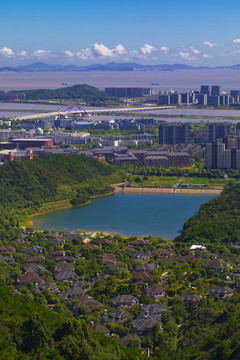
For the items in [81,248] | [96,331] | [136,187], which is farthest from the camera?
[136,187]

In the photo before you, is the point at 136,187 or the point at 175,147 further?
the point at 175,147

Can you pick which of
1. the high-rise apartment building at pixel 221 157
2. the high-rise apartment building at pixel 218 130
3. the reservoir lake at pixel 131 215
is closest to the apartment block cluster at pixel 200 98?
the high-rise apartment building at pixel 218 130

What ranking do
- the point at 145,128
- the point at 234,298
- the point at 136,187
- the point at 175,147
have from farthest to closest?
the point at 145,128
the point at 175,147
the point at 136,187
the point at 234,298

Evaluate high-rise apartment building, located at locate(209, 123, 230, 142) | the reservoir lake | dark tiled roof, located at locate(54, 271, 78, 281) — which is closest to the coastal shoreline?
the reservoir lake

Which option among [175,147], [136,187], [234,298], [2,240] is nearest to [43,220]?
[2,240]

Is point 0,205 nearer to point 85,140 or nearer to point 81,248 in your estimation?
point 81,248

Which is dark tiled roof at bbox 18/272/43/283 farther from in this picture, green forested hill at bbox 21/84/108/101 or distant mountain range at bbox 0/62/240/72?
distant mountain range at bbox 0/62/240/72

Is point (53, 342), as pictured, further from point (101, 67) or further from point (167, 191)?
point (101, 67)
